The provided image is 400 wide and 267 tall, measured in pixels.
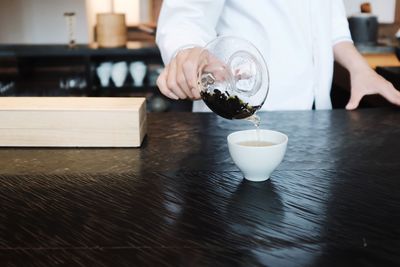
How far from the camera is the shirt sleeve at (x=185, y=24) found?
59.0 inches

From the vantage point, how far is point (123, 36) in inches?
124

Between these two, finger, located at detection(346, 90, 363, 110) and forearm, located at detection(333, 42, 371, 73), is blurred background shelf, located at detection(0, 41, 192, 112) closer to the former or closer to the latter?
forearm, located at detection(333, 42, 371, 73)

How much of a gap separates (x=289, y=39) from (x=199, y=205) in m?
1.06

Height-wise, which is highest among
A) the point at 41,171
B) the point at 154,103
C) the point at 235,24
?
the point at 235,24

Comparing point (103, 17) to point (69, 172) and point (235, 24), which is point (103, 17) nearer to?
point (235, 24)

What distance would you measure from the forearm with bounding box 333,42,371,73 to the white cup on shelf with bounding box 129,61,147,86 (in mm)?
1560

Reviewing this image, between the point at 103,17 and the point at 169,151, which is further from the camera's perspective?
the point at 103,17

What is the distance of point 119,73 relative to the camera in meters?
3.17

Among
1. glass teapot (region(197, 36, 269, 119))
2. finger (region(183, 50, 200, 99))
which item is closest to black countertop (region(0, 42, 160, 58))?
finger (region(183, 50, 200, 99))

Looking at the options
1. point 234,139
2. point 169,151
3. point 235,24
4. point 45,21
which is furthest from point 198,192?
point 45,21

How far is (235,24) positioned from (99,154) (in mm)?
837

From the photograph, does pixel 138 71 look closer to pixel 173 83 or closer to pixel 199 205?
pixel 173 83

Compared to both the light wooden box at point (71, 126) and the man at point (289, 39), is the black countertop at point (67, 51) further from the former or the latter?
the light wooden box at point (71, 126)

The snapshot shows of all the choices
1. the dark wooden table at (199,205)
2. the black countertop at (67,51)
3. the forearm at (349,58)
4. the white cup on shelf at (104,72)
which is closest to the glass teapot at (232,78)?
the dark wooden table at (199,205)
